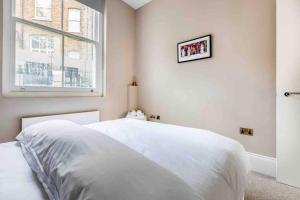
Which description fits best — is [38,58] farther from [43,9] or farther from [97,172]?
[97,172]

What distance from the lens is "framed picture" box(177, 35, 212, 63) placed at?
2379mm

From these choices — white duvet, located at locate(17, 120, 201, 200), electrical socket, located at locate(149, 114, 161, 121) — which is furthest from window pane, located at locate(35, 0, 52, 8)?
electrical socket, located at locate(149, 114, 161, 121)

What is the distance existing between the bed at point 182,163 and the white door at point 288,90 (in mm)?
1047

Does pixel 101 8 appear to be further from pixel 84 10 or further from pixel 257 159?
pixel 257 159

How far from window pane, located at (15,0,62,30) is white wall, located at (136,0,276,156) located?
5.12 feet

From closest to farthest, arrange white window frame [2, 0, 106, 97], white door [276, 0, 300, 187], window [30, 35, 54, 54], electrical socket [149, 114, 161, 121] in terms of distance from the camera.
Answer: white door [276, 0, 300, 187]
white window frame [2, 0, 106, 97]
window [30, 35, 54, 54]
electrical socket [149, 114, 161, 121]

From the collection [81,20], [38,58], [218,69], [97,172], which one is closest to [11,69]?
[38,58]

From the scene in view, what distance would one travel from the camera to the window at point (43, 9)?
7.21ft

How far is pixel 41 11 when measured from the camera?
88.0 inches

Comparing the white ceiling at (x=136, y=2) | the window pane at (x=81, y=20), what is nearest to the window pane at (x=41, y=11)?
the window pane at (x=81, y=20)

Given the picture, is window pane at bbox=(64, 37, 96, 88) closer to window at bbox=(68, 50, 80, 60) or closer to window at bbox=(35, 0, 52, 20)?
window at bbox=(68, 50, 80, 60)

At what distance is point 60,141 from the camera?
81 cm

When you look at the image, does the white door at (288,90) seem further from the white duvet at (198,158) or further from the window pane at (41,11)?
the window pane at (41,11)

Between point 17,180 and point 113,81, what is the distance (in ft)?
8.03
